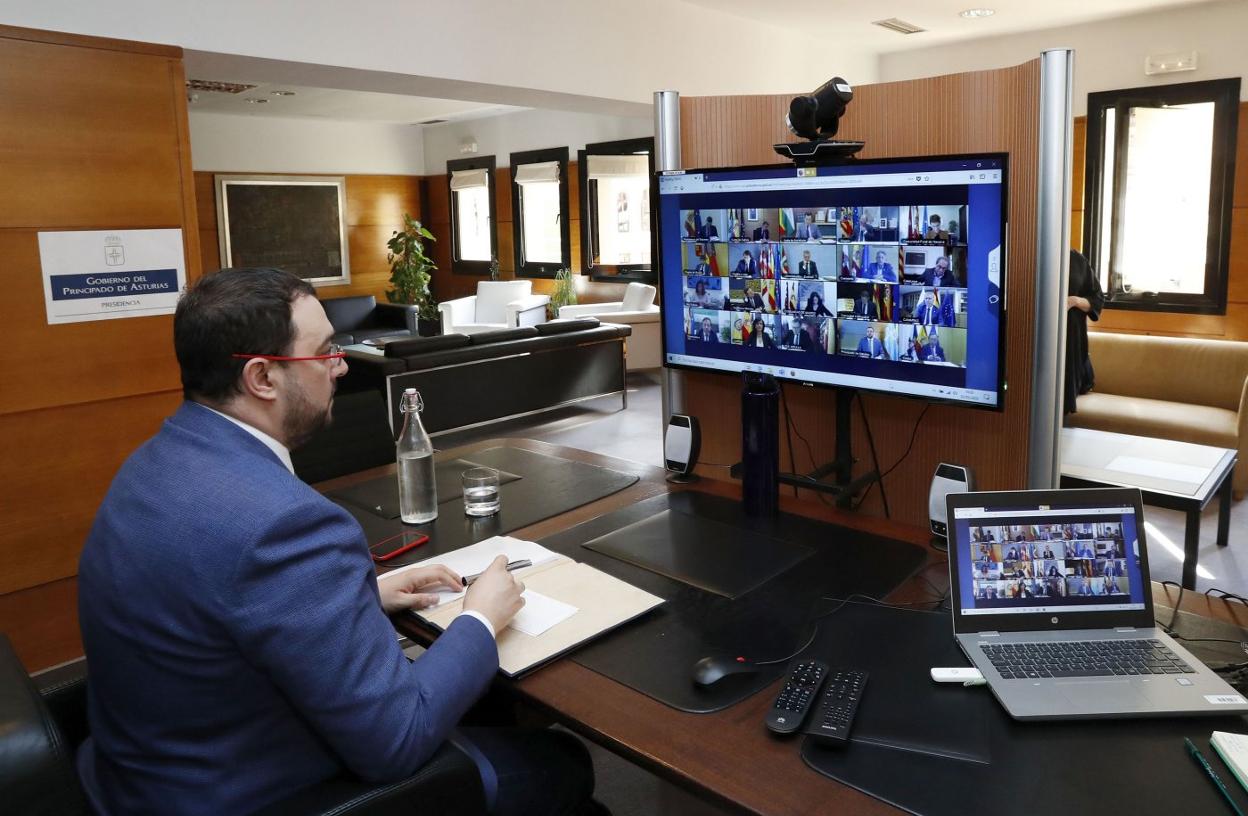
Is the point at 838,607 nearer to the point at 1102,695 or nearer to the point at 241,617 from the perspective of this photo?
the point at 1102,695

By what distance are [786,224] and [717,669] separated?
1007mm

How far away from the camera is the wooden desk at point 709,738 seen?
0.95 m

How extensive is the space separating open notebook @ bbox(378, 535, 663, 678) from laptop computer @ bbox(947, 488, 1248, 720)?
0.49 metres

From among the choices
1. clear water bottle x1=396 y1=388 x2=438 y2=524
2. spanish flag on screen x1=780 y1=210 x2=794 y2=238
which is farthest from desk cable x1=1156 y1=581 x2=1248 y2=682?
clear water bottle x1=396 y1=388 x2=438 y2=524

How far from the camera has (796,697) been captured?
3.64 feet

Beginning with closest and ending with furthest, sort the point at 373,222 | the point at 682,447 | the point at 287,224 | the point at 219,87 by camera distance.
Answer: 1. the point at 682,447
2. the point at 219,87
3. the point at 287,224
4. the point at 373,222

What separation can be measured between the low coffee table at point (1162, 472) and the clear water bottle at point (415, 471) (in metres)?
2.28

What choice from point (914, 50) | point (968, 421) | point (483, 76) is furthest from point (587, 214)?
point (968, 421)

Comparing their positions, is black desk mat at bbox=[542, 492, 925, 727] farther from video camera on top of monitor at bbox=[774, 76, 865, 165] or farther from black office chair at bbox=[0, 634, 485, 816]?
video camera on top of monitor at bbox=[774, 76, 865, 165]

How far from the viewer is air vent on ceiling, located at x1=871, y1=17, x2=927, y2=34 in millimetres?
6156

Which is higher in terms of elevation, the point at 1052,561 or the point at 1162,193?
the point at 1162,193

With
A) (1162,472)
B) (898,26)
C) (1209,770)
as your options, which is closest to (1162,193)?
(898,26)

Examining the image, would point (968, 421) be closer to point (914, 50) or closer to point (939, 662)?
point (939, 662)

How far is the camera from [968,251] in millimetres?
1567
